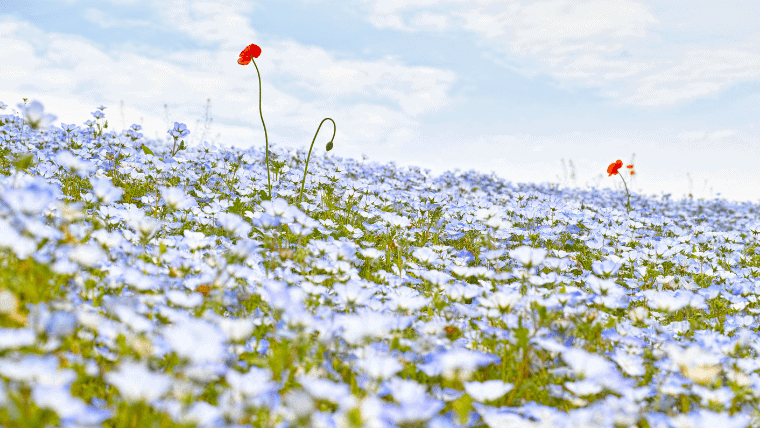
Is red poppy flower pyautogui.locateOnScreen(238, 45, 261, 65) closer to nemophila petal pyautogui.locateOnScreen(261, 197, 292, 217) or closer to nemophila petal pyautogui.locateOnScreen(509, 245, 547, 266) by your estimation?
nemophila petal pyautogui.locateOnScreen(261, 197, 292, 217)

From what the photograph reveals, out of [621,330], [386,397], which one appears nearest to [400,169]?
[621,330]

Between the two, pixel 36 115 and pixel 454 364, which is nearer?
pixel 454 364

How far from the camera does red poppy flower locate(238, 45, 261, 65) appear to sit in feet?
17.3

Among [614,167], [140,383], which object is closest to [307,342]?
[140,383]

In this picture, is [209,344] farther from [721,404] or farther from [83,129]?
[83,129]

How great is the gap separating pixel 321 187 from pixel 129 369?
17.4ft

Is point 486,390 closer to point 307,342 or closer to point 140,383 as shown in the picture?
point 307,342

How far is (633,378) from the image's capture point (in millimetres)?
2361

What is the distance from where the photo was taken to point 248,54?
5.27 m

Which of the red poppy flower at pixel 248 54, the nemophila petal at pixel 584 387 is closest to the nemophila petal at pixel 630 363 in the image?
the nemophila petal at pixel 584 387

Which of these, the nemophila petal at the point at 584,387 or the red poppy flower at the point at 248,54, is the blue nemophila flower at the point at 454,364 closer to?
the nemophila petal at the point at 584,387

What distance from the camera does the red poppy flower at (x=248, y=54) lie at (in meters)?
5.26

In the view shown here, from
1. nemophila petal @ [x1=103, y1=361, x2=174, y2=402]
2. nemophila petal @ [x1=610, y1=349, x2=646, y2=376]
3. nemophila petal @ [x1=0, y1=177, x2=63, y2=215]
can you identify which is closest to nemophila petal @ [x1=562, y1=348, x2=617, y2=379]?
nemophila petal @ [x1=610, y1=349, x2=646, y2=376]

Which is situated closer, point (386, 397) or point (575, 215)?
point (386, 397)
